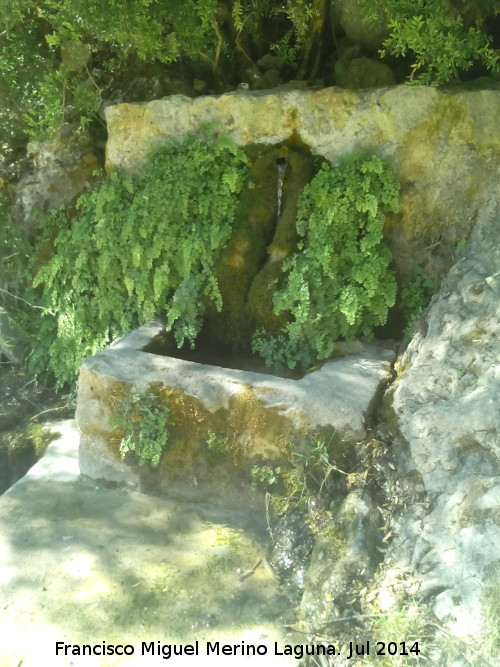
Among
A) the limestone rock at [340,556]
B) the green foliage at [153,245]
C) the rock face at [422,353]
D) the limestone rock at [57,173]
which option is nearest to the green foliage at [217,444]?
the rock face at [422,353]

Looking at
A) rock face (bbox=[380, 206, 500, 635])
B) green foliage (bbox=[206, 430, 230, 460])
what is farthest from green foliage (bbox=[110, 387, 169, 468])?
rock face (bbox=[380, 206, 500, 635])

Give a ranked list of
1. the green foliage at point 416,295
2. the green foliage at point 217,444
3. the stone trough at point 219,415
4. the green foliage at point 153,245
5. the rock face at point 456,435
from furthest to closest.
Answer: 1. the green foliage at point 153,245
2. the green foliage at point 416,295
3. the green foliage at point 217,444
4. the stone trough at point 219,415
5. the rock face at point 456,435

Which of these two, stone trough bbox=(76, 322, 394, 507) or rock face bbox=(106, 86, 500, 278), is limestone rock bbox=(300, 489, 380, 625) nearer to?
stone trough bbox=(76, 322, 394, 507)

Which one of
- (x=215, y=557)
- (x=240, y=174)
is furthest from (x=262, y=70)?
(x=215, y=557)

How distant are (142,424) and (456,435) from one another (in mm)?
2437

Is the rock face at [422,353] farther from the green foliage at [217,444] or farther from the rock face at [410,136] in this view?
the green foliage at [217,444]

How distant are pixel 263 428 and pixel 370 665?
1.83 meters

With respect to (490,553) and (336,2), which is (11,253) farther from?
(490,553)

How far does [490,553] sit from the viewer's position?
11.9 ft

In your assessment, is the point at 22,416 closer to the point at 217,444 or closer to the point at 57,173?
the point at 57,173

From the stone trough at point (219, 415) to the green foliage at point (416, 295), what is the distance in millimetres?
480

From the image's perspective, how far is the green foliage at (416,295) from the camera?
5773 millimetres

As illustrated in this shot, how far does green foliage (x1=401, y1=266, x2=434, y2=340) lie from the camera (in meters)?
5.77

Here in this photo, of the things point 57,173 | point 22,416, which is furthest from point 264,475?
point 57,173
